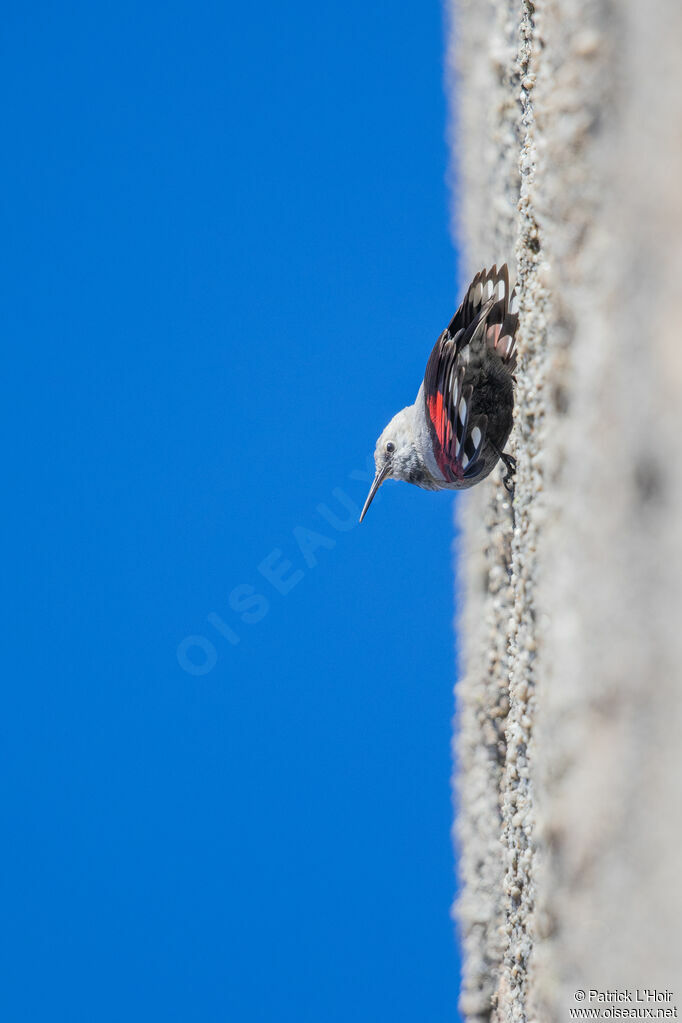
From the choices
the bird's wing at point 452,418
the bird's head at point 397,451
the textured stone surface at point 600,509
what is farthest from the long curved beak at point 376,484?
the textured stone surface at point 600,509

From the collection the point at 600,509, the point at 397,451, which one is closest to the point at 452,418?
the point at 397,451

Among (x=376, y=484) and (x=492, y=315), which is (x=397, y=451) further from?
(x=492, y=315)

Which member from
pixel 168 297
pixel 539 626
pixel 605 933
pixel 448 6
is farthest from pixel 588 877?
pixel 448 6

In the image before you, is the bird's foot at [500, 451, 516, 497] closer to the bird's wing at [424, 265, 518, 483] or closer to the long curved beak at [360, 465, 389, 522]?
the bird's wing at [424, 265, 518, 483]

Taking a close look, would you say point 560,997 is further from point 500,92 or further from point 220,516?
point 500,92

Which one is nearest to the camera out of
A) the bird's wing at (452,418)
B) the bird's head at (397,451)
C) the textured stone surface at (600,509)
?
the textured stone surface at (600,509)

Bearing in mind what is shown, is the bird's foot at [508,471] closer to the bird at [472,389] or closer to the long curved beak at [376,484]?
the bird at [472,389]
